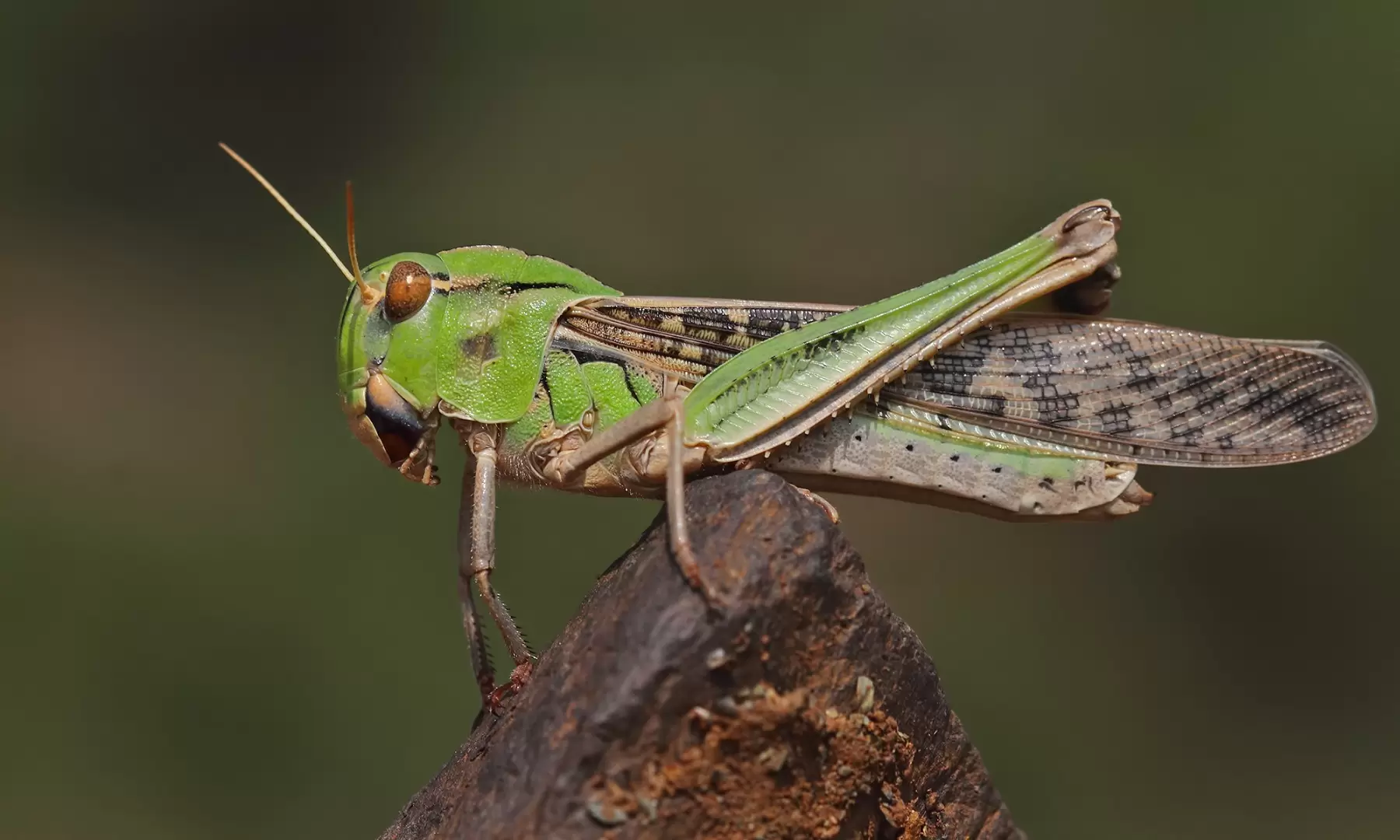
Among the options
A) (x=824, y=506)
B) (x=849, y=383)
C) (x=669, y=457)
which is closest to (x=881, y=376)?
(x=849, y=383)

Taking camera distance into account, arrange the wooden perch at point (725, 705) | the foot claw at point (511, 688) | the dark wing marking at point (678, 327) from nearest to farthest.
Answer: the wooden perch at point (725, 705), the foot claw at point (511, 688), the dark wing marking at point (678, 327)

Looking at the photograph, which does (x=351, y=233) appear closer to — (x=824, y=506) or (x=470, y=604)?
(x=470, y=604)

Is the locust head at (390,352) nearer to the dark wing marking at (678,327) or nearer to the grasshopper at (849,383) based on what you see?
the grasshopper at (849,383)

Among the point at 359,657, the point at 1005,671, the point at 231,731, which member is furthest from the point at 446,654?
the point at 1005,671

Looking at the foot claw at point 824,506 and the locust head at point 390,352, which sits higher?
the locust head at point 390,352

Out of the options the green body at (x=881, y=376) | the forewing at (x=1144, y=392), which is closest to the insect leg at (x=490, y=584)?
the green body at (x=881, y=376)

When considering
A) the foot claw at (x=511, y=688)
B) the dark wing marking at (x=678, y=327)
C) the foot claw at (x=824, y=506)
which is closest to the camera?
the foot claw at (x=824, y=506)

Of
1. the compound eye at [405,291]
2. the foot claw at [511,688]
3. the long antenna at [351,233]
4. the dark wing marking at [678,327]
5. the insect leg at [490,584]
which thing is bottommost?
the foot claw at [511,688]
